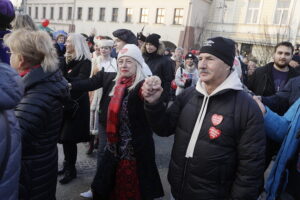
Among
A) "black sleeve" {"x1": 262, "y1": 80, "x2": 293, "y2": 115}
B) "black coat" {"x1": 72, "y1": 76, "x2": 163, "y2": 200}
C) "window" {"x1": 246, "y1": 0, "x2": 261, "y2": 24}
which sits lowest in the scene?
"black coat" {"x1": 72, "y1": 76, "x2": 163, "y2": 200}

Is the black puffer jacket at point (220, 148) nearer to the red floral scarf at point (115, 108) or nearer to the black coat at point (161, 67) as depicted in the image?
the red floral scarf at point (115, 108)

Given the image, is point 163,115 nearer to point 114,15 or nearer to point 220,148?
point 220,148

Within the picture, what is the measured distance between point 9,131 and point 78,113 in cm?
228

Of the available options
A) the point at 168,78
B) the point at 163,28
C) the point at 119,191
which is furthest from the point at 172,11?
the point at 119,191

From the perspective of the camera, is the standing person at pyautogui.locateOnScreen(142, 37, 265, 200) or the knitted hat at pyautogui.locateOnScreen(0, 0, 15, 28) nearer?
the knitted hat at pyautogui.locateOnScreen(0, 0, 15, 28)

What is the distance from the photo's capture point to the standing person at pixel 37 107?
1.84m

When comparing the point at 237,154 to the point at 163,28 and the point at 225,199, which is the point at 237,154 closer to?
the point at 225,199

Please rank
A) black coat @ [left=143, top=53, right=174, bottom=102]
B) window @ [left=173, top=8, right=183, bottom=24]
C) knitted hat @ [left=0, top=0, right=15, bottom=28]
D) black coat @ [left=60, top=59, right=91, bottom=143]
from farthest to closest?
window @ [left=173, top=8, right=183, bottom=24] → black coat @ [left=143, top=53, right=174, bottom=102] → black coat @ [left=60, top=59, right=91, bottom=143] → knitted hat @ [left=0, top=0, right=15, bottom=28]

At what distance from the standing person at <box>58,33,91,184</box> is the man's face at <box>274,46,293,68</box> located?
2.75m

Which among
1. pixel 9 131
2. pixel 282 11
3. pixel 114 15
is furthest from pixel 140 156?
pixel 114 15

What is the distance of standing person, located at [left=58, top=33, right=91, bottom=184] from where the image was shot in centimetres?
350

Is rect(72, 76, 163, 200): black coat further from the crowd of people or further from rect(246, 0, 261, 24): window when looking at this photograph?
rect(246, 0, 261, 24): window

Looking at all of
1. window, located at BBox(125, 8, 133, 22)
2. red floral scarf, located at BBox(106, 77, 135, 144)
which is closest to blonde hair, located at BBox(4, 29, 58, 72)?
red floral scarf, located at BBox(106, 77, 135, 144)

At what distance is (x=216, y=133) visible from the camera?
1.90 meters
